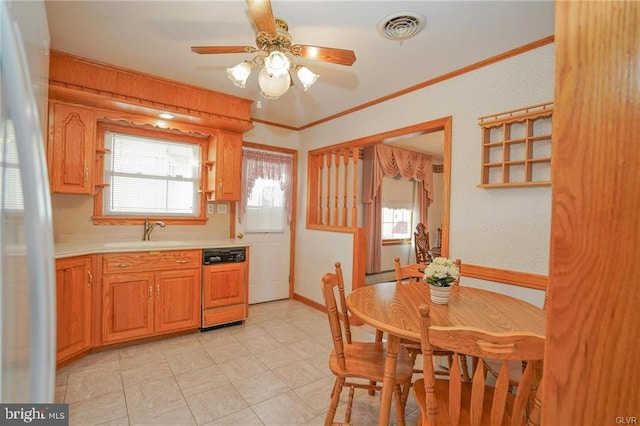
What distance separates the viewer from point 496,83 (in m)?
2.28

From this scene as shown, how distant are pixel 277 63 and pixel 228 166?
6.36 ft

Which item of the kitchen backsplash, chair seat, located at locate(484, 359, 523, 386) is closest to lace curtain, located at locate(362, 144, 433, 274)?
the kitchen backsplash

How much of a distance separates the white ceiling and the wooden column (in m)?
1.57

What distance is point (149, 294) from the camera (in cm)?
276

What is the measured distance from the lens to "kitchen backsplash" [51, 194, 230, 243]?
9.14 feet

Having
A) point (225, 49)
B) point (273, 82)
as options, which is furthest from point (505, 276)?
point (225, 49)

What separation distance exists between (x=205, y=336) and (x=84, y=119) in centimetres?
233

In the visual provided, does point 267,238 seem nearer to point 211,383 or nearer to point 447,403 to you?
point 211,383

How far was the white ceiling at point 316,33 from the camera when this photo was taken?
1808 mm

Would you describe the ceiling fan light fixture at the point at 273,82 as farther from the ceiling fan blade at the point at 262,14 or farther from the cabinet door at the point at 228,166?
the cabinet door at the point at 228,166

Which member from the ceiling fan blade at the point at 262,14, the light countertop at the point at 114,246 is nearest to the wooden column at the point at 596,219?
the ceiling fan blade at the point at 262,14

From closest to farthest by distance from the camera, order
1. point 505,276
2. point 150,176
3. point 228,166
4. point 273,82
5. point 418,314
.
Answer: point 418,314 → point 273,82 → point 505,276 → point 150,176 → point 228,166

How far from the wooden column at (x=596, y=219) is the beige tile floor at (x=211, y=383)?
1637mm

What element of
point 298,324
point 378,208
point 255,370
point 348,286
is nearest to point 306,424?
point 255,370
